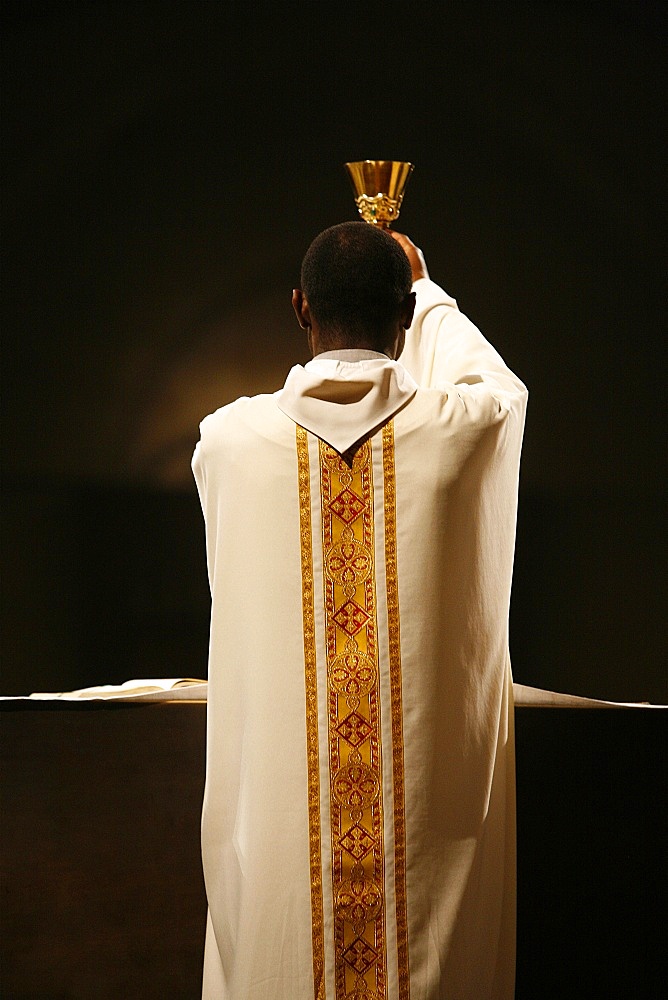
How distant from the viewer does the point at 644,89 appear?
3.83 meters

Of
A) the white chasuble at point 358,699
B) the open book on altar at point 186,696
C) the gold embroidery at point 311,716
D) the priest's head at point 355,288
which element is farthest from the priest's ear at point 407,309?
the open book on altar at point 186,696

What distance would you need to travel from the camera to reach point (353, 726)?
1.72 meters

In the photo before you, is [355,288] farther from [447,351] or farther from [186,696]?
[186,696]

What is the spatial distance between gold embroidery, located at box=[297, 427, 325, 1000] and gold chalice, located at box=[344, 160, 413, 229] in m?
0.76

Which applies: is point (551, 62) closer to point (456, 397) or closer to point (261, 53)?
point (261, 53)

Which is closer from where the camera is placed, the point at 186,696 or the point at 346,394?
the point at 346,394

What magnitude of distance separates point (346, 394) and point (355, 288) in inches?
6.2

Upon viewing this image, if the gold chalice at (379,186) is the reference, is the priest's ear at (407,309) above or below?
below

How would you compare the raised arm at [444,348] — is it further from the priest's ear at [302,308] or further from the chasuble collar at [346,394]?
the priest's ear at [302,308]

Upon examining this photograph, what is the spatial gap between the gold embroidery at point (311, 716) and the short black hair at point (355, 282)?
0.18m

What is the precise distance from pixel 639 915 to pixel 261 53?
9.94 ft

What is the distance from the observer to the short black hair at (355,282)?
1.70 metres

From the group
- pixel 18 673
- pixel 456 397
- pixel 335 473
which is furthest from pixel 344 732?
pixel 18 673

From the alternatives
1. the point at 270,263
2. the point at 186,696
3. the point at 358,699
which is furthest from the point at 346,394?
the point at 270,263
